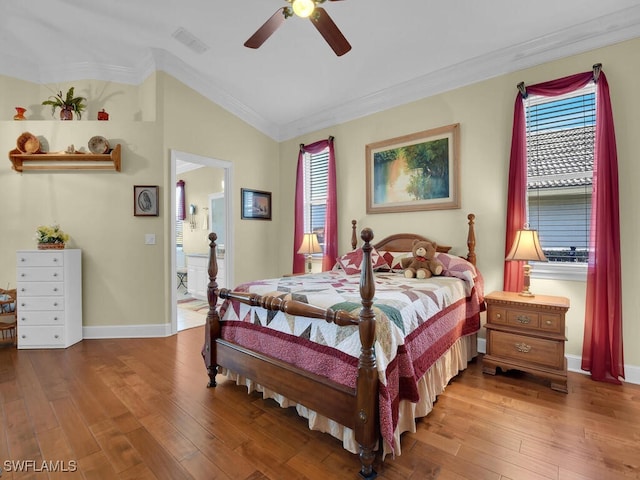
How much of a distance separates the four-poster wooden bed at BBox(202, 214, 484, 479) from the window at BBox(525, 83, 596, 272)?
3.34 feet

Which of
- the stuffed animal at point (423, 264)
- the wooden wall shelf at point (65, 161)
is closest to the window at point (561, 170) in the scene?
the stuffed animal at point (423, 264)

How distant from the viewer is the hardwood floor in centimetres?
154

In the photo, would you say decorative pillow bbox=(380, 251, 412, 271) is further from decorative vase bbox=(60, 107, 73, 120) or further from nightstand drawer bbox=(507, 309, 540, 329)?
decorative vase bbox=(60, 107, 73, 120)

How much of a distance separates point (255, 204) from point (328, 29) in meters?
2.96

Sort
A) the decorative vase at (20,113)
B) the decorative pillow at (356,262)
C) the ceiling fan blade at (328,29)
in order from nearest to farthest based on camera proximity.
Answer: the ceiling fan blade at (328,29)
the decorative pillow at (356,262)
the decorative vase at (20,113)

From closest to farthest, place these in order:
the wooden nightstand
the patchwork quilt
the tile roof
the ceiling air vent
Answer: the patchwork quilt < the wooden nightstand < the tile roof < the ceiling air vent

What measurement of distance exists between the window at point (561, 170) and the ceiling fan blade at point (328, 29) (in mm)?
1892

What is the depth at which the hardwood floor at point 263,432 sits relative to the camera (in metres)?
1.54

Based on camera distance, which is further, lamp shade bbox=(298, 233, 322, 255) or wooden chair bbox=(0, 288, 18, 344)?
lamp shade bbox=(298, 233, 322, 255)

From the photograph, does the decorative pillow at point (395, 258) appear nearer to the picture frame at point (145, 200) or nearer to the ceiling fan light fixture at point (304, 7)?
the ceiling fan light fixture at point (304, 7)

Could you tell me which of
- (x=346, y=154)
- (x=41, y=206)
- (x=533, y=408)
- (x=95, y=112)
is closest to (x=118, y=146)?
(x=95, y=112)

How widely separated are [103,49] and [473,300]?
15.9ft

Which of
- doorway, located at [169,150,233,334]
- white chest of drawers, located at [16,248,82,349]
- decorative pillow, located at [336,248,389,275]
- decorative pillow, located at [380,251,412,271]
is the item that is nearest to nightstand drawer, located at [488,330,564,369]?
decorative pillow, located at [380,251,412,271]

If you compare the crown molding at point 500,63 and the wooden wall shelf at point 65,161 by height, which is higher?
the crown molding at point 500,63
